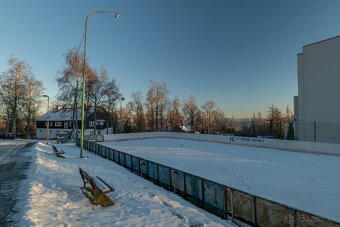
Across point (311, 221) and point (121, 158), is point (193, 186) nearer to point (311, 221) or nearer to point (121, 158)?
point (311, 221)

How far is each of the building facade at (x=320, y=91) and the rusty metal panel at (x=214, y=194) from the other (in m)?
25.2

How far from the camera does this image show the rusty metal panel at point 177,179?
7877 millimetres

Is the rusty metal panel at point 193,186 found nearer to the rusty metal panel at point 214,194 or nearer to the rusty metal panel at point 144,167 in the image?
the rusty metal panel at point 214,194

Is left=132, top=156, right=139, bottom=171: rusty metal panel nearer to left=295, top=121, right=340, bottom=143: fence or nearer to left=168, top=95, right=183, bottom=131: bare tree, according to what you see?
left=295, top=121, right=340, bottom=143: fence

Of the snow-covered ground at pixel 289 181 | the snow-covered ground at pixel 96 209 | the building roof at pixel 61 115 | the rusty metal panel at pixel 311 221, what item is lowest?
the snow-covered ground at pixel 289 181

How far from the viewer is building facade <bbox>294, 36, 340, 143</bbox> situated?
82.6 ft

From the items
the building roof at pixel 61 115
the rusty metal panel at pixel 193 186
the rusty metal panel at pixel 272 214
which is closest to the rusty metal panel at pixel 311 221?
the rusty metal panel at pixel 272 214

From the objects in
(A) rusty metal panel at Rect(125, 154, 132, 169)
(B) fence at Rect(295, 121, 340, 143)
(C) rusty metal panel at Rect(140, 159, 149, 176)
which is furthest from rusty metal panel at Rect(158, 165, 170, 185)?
(B) fence at Rect(295, 121, 340, 143)

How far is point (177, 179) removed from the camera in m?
8.14

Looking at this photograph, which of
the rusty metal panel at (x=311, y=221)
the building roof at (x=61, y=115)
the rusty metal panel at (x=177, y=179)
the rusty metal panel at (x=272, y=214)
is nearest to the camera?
the rusty metal panel at (x=311, y=221)

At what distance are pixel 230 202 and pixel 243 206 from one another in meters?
0.42

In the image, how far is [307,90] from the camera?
28.5 m

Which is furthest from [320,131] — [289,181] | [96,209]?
[96,209]

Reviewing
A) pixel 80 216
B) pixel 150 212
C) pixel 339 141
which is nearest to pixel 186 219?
pixel 150 212
